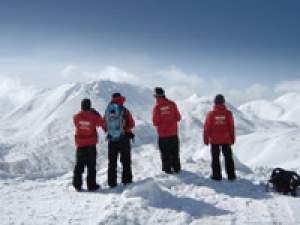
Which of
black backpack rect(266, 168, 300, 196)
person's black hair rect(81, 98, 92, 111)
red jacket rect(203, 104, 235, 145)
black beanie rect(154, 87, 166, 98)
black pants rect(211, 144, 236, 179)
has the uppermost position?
black beanie rect(154, 87, 166, 98)

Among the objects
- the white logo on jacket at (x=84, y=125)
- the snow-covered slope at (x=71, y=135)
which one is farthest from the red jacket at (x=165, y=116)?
the snow-covered slope at (x=71, y=135)

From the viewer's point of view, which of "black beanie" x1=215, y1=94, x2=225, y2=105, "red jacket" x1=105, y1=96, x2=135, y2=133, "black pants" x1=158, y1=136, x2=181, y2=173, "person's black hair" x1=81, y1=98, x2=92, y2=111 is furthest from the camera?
"black pants" x1=158, y1=136, x2=181, y2=173

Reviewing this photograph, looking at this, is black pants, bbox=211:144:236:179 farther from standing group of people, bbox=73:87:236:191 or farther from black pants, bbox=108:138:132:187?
black pants, bbox=108:138:132:187

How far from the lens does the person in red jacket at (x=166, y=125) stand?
12156 mm

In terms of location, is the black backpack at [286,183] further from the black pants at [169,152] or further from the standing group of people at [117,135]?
the black pants at [169,152]

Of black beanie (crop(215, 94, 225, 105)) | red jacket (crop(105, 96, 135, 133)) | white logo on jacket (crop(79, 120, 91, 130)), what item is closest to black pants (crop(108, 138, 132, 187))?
red jacket (crop(105, 96, 135, 133))

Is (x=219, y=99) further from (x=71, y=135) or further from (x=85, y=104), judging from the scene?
(x=71, y=135)

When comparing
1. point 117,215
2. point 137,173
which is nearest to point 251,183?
point 137,173

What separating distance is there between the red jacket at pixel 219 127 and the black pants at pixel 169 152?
978mm

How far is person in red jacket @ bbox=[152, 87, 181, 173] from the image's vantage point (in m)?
12.2

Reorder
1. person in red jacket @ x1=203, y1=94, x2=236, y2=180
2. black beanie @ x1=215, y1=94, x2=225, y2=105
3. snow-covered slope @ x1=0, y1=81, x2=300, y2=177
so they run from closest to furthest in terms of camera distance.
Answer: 1. black beanie @ x1=215, y1=94, x2=225, y2=105
2. person in red jacket @ x1=203, y1=94, x2=236, y2=180
3. snow-covered slope @ x1=0, y1=81, x2=300, y2=177

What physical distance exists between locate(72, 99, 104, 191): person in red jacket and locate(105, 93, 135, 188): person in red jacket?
1.04ft

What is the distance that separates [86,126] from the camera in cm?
1120

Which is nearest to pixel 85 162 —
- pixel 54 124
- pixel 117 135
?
pixel 117 135
